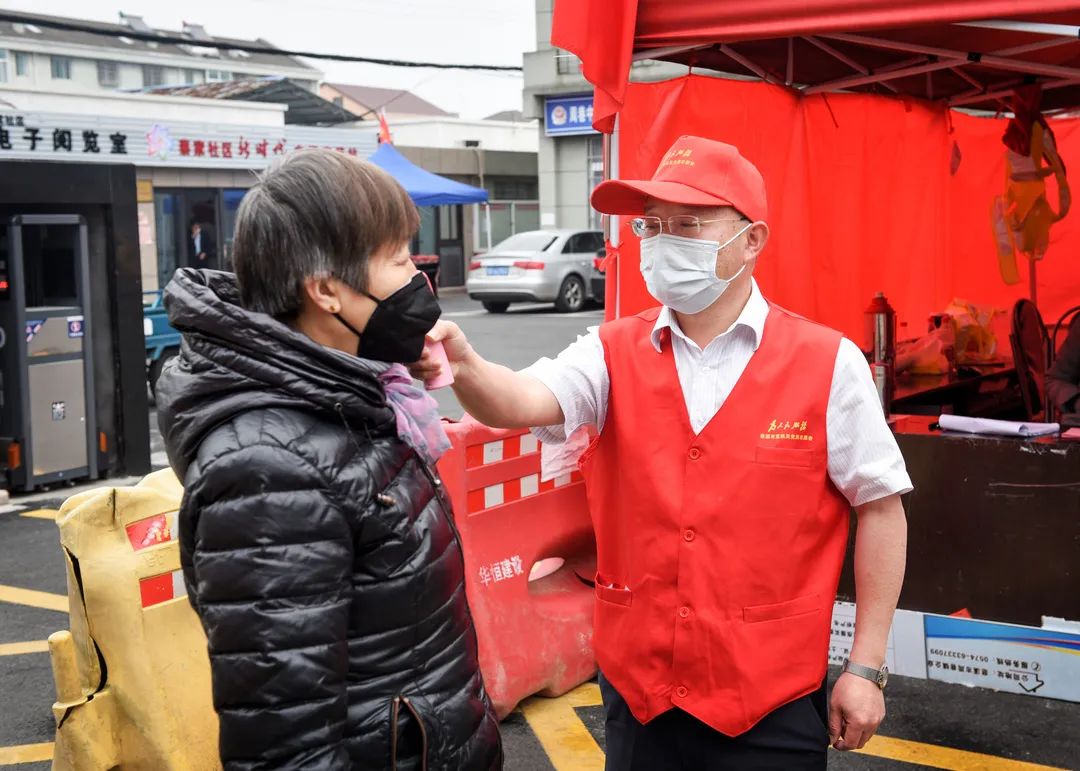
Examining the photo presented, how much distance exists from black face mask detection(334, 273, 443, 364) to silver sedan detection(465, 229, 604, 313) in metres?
20.8

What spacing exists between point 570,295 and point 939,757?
64.4ft

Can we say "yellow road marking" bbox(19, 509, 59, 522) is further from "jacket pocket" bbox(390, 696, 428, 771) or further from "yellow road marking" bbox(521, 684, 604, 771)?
"jacket pocket" bbox(390, 696, 428, 771)

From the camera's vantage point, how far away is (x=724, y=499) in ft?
7.66

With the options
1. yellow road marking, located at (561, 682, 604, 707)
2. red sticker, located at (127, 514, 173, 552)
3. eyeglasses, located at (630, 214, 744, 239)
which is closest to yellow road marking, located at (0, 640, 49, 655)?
red sticker, located at (127, 514, 173, 552)

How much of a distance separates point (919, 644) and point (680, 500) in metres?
2.93

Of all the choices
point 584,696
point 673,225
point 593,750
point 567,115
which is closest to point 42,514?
point 584,696

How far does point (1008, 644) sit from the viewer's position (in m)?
4.66

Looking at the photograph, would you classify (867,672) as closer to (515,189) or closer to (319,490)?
(319,490)

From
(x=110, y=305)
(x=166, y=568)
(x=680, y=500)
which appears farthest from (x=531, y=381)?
(x=110, y=305)

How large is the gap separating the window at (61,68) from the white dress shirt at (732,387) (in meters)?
81.8

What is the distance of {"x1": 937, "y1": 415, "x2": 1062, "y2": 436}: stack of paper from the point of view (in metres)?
4.74

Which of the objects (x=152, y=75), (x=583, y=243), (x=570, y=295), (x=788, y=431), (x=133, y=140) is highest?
(x=152, y=75)

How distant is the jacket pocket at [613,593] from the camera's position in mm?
2457

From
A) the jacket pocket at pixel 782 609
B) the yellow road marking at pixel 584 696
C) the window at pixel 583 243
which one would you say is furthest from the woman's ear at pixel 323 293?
the window at pixel 583 243
